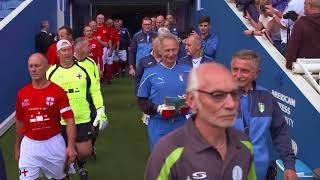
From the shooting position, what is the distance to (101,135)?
413 inches

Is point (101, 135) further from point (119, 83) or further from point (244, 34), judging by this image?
point (119, 83)

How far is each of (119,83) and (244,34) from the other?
8.23 metres

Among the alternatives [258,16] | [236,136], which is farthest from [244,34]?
[236,136]

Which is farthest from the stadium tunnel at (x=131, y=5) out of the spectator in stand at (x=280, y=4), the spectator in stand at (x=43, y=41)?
the spectator in stand at (x=280, y=4)

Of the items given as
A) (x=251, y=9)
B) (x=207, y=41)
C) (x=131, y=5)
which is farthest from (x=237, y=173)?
(x=131, y=5)

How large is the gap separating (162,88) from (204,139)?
134 inches

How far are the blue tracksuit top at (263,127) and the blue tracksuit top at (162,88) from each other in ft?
6.26

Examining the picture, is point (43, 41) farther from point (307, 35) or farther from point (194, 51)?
point (307, 35)

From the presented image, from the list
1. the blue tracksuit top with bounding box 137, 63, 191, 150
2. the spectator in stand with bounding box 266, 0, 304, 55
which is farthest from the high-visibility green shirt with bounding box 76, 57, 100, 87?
the spectator in stand with bounding box 266, 0, 304, 55

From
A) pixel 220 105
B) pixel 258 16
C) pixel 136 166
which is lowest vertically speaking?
pixel 136 166

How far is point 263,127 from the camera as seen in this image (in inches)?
168

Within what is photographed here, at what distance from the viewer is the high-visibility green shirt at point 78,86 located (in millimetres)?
6746

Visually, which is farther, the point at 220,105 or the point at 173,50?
the point at 173,50

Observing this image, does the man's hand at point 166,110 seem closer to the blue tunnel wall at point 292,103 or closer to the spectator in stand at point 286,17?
the blue tunnel wall at point 292,103
